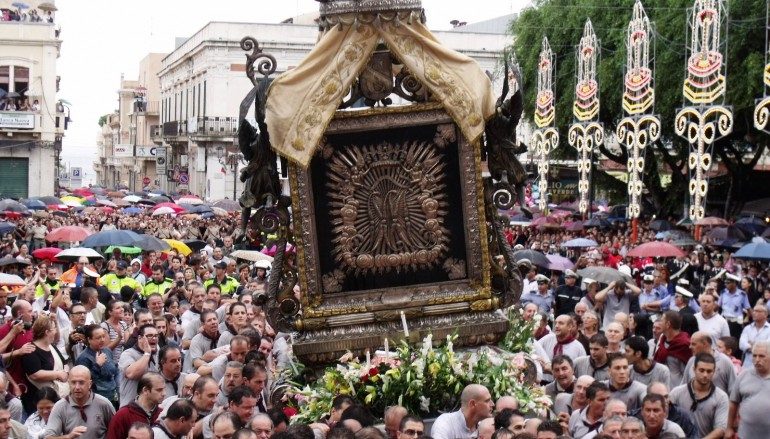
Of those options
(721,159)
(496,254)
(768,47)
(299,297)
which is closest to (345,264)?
(299,297)

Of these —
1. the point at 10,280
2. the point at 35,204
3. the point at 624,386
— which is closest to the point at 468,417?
the point at 624,386

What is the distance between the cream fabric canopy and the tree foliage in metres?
25.4

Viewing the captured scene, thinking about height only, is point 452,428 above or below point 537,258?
below

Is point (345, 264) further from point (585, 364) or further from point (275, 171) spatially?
point (585, 364)

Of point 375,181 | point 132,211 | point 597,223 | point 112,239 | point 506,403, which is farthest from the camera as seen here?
point 132,211

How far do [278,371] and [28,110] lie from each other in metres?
55.6

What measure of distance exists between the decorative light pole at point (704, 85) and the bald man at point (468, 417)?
23995 mm

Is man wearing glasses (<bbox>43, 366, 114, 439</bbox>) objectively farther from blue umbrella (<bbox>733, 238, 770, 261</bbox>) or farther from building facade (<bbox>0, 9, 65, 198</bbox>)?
building facade (<bbox>0, 9, 65, 198</bbox>)

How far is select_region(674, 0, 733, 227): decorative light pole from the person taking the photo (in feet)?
109

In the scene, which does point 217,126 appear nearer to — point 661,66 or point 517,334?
point 661,66

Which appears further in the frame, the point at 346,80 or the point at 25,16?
the point at 25,16

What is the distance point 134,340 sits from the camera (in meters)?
13.4

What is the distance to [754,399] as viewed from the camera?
11164 millimetres

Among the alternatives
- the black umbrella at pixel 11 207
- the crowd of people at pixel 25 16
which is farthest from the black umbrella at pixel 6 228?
the crowd of people at pixel 25 16
